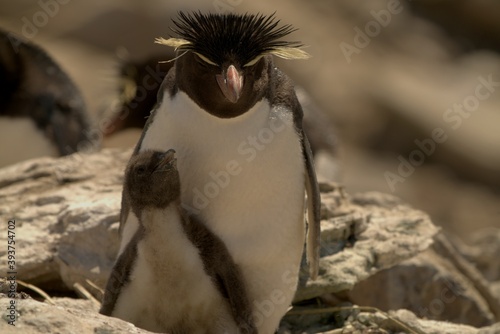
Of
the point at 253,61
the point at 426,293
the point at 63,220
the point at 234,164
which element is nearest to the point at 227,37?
the point at 253,61

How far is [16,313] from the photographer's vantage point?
250cm

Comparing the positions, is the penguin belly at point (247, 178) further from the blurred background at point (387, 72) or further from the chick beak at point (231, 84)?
the blurred background at point (387, 72)

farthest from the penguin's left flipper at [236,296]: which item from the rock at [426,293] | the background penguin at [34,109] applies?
the background penguin at [34,109]

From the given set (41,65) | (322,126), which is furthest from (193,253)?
(322,126)

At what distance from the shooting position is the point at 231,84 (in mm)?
2857

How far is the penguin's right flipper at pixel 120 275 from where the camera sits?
119 inches

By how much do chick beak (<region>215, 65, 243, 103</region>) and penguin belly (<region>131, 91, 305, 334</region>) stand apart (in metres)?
0.16

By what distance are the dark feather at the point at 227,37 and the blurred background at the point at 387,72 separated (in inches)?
238

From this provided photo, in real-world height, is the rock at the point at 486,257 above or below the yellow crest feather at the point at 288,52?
below

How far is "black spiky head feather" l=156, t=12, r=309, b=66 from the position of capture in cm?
293

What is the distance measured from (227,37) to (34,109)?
3.48 meters

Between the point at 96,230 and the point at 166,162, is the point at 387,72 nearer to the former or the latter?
the point at 96,230

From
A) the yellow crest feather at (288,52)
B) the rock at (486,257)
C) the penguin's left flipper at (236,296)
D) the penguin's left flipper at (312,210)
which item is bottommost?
the rock at (486,257)

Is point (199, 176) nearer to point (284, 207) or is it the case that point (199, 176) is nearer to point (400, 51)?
point (284, 207)
